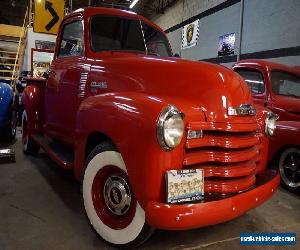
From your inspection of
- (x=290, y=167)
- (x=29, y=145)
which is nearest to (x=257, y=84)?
(x=290, y=167)

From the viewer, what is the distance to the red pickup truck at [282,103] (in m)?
3.63

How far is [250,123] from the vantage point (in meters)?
2.33

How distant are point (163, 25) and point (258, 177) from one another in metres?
13.8

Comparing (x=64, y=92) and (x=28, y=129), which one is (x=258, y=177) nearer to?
(x=64, y=92)

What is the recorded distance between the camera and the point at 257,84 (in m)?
4.67

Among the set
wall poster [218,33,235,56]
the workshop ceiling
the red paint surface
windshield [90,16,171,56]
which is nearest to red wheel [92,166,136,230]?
windshield [90,16,171,56]

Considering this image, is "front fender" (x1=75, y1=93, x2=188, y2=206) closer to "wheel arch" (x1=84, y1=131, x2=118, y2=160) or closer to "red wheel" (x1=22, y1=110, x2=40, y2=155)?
"wheel arch" (x1=84, y1=131, x2=118, y2=160)

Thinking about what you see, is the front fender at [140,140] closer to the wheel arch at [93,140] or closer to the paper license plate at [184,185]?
the paper license plate at [184,185]

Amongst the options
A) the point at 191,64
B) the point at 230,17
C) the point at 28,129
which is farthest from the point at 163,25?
the point at 191,64

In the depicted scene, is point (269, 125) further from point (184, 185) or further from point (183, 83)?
point (184, 185)

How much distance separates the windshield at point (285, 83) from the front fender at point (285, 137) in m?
0.98

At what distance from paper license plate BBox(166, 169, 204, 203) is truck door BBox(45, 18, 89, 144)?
60.3 inches

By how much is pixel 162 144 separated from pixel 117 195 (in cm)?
62

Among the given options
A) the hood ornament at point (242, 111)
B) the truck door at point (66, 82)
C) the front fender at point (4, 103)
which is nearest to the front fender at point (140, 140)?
the hood ornament at point (242, 111)
